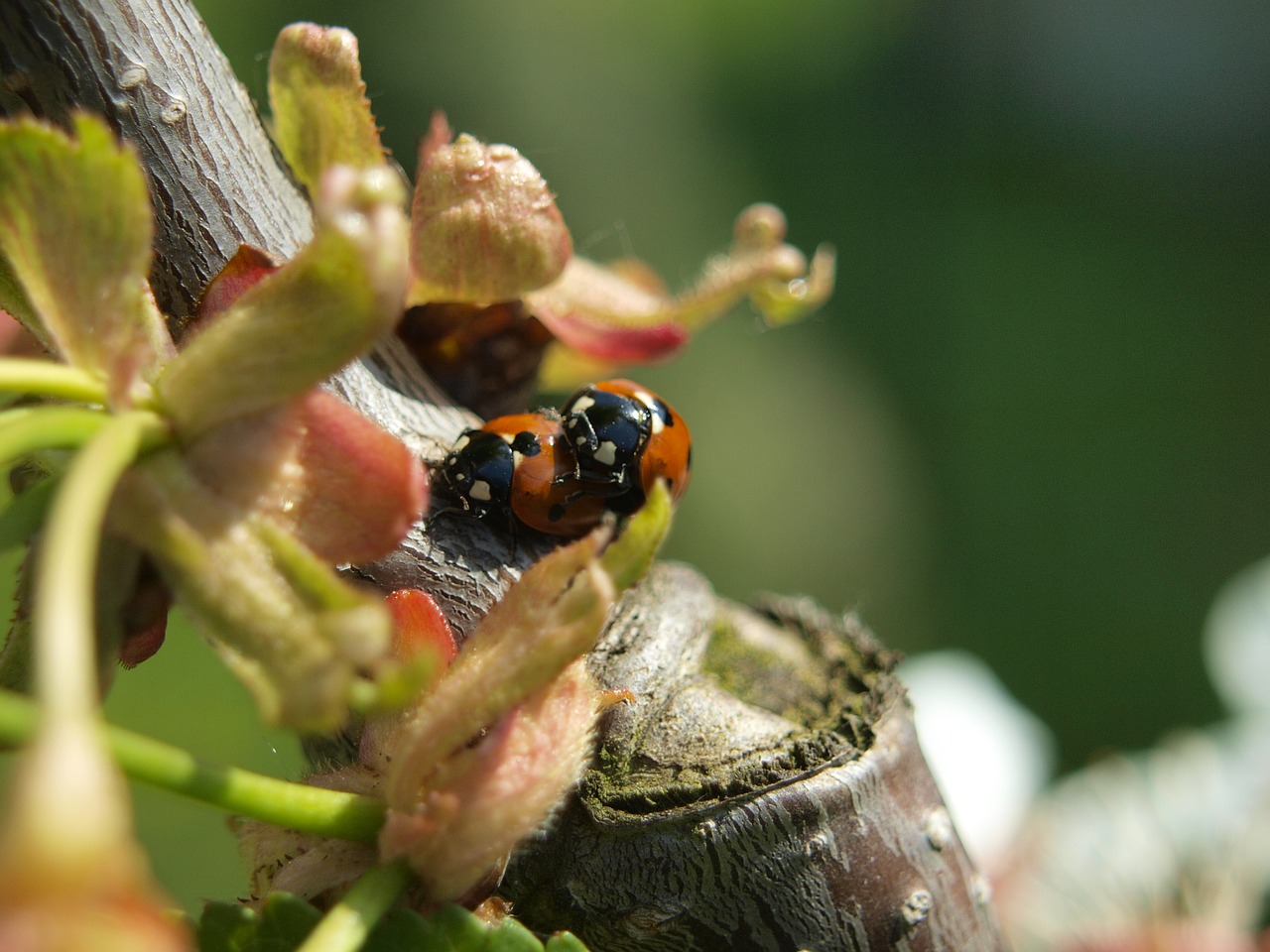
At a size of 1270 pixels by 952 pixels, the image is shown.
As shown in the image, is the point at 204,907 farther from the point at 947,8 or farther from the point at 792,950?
the point at 947,8

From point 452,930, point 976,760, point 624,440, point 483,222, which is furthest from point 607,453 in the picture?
point 976,760

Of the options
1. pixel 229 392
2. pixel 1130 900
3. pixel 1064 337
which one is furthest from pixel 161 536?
pixel 1064 337

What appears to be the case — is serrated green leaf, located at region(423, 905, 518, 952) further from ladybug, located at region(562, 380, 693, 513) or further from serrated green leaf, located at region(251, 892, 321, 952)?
ladybug, located at region(562, 380, 693, 513)

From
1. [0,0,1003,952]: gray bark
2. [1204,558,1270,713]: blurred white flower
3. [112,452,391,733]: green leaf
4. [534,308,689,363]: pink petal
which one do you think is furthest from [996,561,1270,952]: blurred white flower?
[112,452,391,733]: green leaf

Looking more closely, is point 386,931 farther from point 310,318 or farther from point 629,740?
point 310,318

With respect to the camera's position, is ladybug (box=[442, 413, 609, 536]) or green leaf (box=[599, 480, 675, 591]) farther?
ladybug (box=[442, 413, 609, 536])

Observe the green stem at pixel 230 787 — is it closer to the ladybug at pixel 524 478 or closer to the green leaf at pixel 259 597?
the green leaf at pixel 259 597
